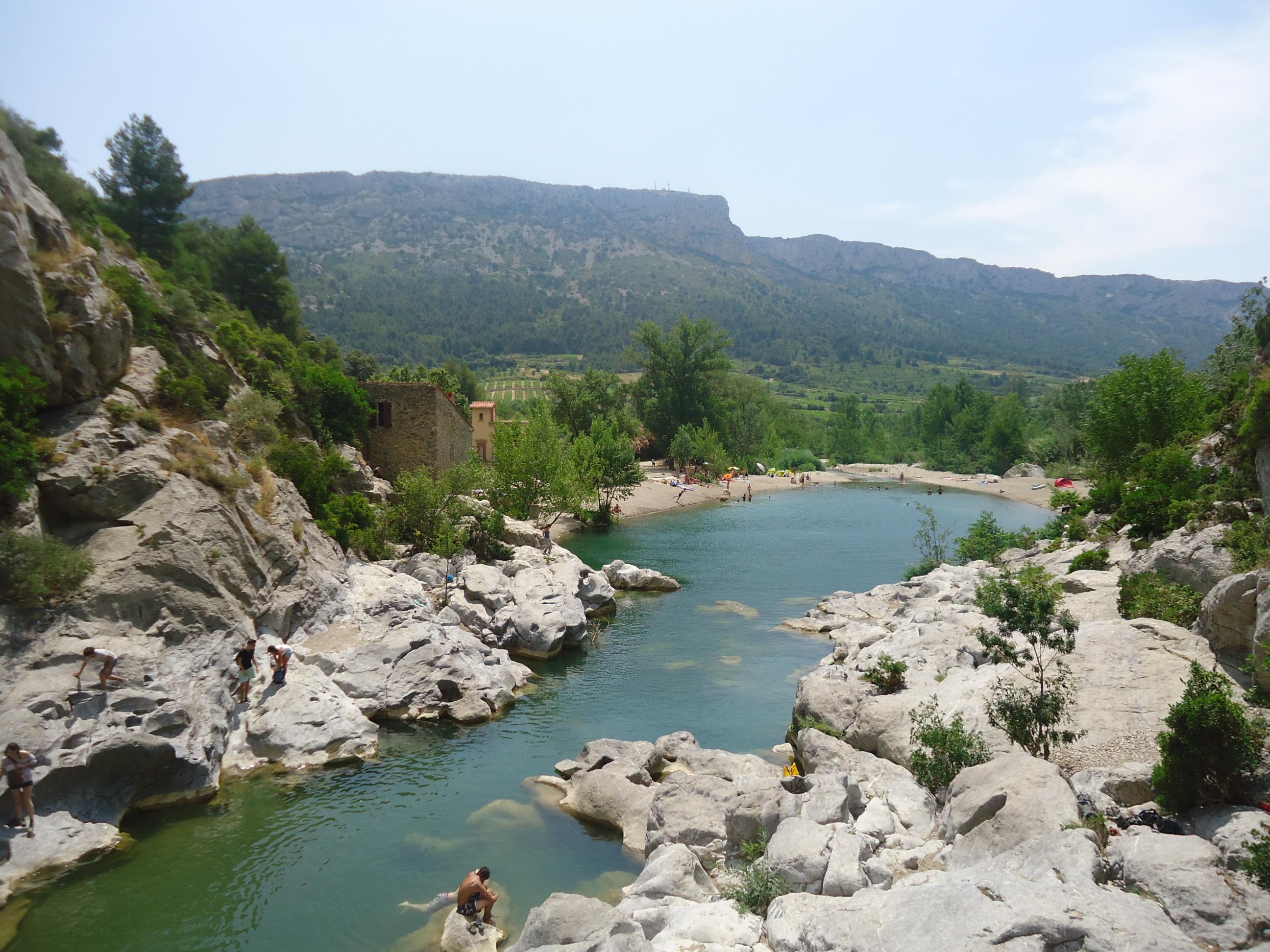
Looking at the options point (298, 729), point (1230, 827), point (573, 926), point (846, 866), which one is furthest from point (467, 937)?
point (1230, 827)

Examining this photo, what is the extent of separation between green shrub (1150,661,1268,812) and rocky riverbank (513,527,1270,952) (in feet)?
1.09

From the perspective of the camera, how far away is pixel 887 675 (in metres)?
21.9

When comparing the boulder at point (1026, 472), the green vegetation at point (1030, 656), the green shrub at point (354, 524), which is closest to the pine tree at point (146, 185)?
the green shrub at point (354, 524)

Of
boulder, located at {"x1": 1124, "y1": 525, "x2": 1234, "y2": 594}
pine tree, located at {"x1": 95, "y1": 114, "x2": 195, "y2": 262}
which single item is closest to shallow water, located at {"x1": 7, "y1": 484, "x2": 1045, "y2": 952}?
boulder, located at {"x1": 1124, "y1": 525, "x2": 1234, "y2": 594}

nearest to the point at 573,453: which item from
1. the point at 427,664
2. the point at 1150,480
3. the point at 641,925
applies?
the point at 427,664

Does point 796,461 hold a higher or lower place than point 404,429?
lower

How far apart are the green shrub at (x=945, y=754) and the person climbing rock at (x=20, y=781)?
17.8m

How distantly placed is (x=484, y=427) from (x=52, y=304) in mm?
49712

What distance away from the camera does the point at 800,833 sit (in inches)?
539

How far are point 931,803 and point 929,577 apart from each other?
22278mm

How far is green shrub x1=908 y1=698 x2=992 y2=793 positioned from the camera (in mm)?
15688

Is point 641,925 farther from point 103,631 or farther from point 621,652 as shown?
point 621,652

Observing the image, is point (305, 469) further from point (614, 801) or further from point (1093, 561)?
point (1093, 561)

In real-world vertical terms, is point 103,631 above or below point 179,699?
above
